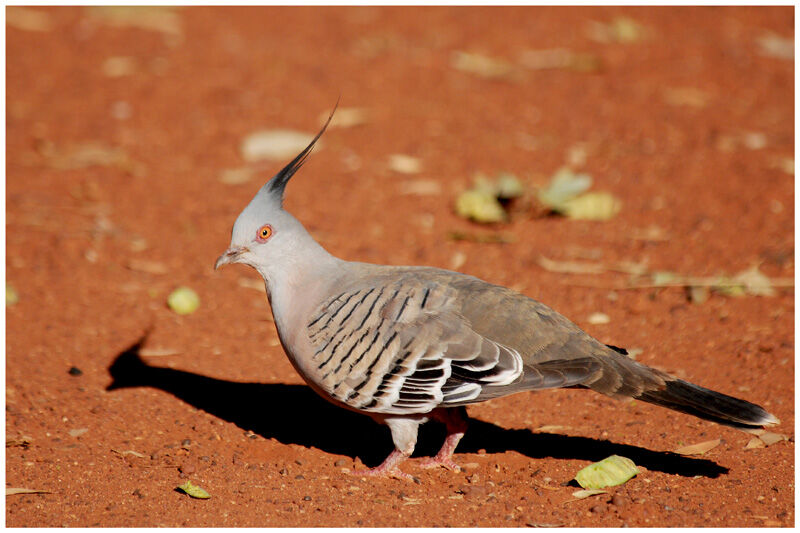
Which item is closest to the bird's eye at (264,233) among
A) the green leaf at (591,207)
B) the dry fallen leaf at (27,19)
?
the green leaf at (591,207)

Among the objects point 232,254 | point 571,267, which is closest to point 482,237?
point 571,267

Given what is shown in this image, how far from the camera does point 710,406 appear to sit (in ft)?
14.0

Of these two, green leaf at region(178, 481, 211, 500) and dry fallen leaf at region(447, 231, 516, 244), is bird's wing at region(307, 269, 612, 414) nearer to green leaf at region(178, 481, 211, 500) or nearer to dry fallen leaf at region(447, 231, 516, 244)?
green leaf at region(178, 481, 211, 500)

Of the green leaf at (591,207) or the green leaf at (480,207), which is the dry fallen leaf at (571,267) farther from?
the green leaf at (591,207)

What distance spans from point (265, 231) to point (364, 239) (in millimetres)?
2868

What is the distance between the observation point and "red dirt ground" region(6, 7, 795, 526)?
14.6 feet

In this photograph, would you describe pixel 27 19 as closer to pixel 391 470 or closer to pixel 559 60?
pixel 559 60

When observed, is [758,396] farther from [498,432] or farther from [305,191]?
[305,191]

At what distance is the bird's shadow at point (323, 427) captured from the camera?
15.6 ft

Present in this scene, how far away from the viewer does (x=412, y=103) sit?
10.4 m

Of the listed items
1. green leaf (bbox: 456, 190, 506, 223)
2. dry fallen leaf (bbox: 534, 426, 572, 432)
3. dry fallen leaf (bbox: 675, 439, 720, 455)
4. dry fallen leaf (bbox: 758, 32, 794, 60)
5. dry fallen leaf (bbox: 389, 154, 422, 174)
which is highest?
dry fallen leaf (bbox: 758, 32, 794, 60)

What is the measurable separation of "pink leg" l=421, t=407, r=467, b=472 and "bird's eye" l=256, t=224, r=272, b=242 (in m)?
1.34

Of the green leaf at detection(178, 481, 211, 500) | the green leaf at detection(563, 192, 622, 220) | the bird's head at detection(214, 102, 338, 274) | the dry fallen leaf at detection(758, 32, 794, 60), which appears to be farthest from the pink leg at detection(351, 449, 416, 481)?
the dry fallen leaf at detection(758, 32, 794, 60)

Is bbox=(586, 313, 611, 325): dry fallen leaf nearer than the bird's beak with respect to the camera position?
No
